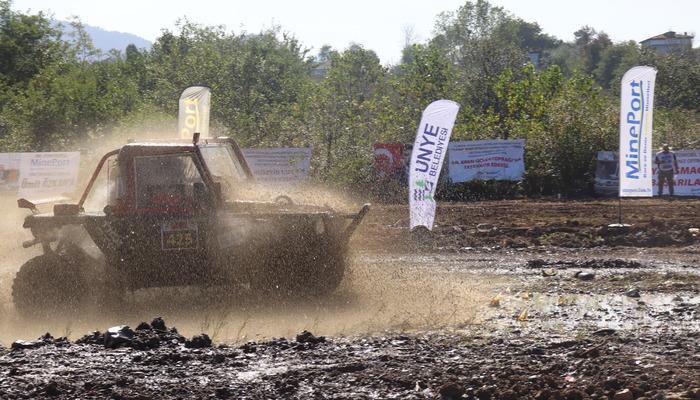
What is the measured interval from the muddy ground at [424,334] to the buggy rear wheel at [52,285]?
0.16 m

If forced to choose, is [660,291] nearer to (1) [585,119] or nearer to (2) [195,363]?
(2) [195,363]

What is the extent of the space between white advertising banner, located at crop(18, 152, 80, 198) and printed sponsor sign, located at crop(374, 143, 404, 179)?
7.53 meters

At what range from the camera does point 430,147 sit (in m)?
14.3

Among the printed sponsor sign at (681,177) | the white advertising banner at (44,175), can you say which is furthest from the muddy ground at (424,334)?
the white advertising banner at (44,175)

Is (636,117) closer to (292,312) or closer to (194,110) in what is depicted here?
(292,312)

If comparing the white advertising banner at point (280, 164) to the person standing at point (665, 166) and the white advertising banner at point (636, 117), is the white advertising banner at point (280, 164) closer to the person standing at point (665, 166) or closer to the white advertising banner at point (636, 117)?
the person standing at point (665, 166)

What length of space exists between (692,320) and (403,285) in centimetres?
354

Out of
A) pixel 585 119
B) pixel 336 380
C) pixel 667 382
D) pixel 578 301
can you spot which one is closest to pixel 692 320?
pixel 578 301

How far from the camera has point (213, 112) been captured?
33.2m

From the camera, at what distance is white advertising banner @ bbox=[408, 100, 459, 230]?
14258mm

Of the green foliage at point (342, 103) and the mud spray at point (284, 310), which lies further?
the green foliage at point (342, 103)

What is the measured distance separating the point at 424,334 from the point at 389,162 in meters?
16.9

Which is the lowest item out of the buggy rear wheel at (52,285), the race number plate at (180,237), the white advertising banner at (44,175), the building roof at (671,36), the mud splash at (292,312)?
the mud splash at (292,312)

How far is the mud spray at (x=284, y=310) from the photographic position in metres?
9.26
